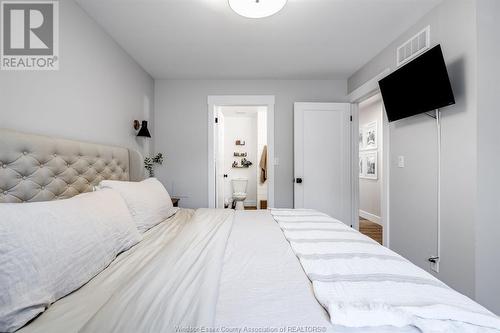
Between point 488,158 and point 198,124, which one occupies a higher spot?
point 198,124

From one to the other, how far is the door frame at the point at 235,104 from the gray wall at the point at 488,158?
84.8 inches

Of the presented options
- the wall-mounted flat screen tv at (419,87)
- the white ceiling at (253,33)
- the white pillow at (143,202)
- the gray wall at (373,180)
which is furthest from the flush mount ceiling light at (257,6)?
the gray wall at (373,180)

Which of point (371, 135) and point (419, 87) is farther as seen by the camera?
point (371, 135)

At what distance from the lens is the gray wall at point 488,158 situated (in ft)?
4.79

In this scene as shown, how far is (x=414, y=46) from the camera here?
1.99 meters

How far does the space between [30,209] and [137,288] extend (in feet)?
1.62

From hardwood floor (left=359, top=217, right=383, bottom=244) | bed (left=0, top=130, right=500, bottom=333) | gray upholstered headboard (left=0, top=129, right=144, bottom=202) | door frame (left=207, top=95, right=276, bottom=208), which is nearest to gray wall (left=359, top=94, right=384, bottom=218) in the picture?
hardwood floor (left=359, top=217, right=383, bottom=244)

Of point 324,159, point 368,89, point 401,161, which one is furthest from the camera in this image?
point 324,159

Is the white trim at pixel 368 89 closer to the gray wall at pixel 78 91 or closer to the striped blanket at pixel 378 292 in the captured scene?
the striped blanket at pixel 378 292

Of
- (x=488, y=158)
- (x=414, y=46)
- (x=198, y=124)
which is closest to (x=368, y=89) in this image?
(x=414, y=46)

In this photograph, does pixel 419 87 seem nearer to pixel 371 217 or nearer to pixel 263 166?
pixel 371 217

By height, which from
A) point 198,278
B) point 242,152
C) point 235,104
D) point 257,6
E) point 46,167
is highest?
point 257,6

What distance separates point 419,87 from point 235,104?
219 centimetres

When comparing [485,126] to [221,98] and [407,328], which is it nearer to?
[407,328]
